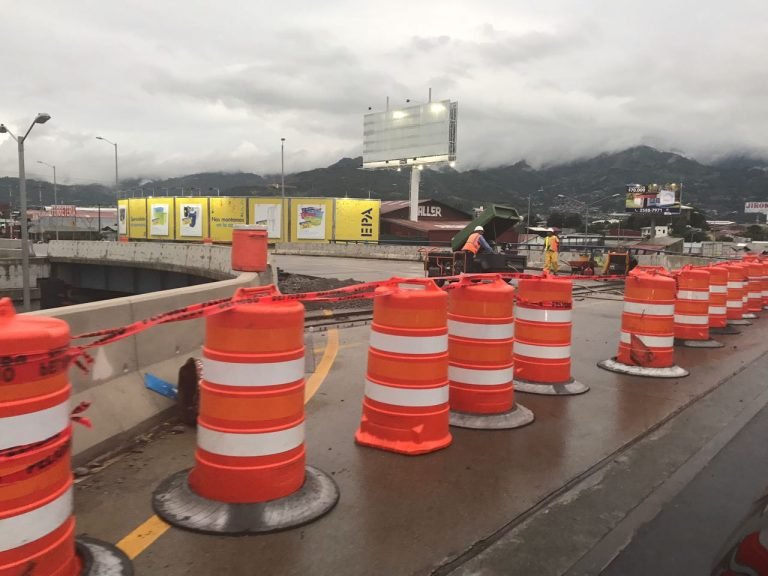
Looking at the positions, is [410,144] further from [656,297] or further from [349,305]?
[656,297]

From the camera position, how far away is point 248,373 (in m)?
3.65

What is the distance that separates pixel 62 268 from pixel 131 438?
126 feet

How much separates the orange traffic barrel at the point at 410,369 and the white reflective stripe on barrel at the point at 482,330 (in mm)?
823

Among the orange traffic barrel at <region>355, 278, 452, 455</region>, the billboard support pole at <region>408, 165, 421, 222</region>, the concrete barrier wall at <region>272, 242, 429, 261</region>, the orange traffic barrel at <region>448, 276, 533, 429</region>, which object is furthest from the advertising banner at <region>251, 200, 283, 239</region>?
the orange traffic barrel at <region>355, 278, 452, 455</region>

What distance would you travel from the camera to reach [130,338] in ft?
17.3

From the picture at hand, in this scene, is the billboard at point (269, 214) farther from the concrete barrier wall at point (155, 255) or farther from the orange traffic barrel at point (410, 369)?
the orange traffic barrel at point (410, 369)

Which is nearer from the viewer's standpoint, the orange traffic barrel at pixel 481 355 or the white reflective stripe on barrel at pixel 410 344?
the white reflective stripe on barrel at pixel 410 344

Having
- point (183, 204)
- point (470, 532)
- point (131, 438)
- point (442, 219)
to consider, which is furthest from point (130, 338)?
point (442, 219)

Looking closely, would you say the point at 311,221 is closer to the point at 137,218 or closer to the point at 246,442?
the point at 137,218

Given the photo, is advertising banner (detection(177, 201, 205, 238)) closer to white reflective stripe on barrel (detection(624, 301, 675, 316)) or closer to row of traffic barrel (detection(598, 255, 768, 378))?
row of traffic barrel (detection(598, 255, 768, 378))

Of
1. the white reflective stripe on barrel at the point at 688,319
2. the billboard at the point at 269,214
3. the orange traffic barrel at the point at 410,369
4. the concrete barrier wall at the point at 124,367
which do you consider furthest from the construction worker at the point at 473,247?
the billboard at the point at 269,214

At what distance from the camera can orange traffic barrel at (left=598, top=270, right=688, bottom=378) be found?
785 cm

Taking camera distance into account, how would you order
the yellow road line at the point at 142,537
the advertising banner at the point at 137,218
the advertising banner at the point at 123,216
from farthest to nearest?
the advertising banner at the point at 123,216 < the advertising banner at the point at 137,218 < the yellow road line at the point at 142,537

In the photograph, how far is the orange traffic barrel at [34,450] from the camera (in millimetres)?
2525
